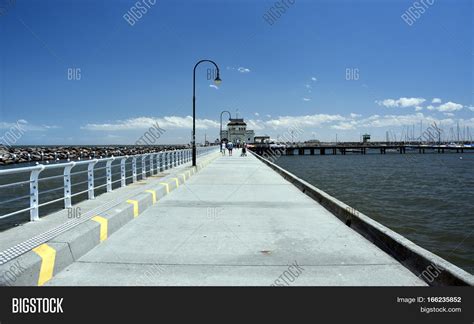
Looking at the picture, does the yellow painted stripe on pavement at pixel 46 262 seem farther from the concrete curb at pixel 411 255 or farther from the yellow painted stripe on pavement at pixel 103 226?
the concrete curb at pixel 411 255

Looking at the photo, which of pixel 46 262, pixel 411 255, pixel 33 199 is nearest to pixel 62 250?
pixel 46 262

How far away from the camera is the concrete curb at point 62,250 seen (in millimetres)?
4262

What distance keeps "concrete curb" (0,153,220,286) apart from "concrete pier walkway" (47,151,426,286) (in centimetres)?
12

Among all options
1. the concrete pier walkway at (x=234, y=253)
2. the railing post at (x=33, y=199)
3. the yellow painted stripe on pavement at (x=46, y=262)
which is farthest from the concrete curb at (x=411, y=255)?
the railing post at (x=33, y=199)

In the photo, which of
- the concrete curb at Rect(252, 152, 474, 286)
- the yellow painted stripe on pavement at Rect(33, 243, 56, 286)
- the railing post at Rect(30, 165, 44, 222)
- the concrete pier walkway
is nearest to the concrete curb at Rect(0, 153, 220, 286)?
the yellow painted stripe on pavement at Rect(33, 243, 56, 286)

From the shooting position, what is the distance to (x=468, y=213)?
17.5 meters

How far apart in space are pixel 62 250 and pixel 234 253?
2.45 meters

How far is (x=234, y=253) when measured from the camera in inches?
232

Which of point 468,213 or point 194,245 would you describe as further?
point 468,213

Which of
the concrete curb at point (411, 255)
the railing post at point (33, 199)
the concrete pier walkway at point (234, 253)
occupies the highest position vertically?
the railing post at point (33, 199)

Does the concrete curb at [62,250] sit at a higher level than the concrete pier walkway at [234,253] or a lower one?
higher
